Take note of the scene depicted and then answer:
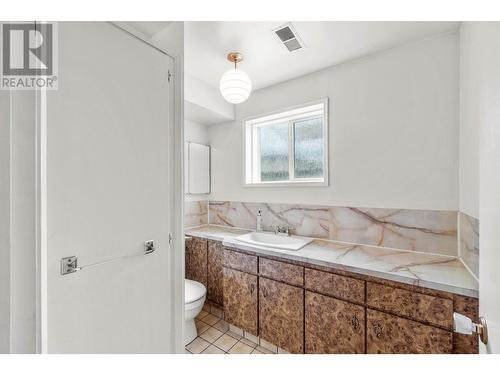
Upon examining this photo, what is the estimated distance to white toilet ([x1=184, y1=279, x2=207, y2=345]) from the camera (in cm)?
168

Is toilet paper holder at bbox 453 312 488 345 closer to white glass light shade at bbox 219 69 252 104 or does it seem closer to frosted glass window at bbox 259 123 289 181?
white glass light shade at bbox 219 69 252 104

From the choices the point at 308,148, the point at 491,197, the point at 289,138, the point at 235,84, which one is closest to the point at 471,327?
the point at 491,197

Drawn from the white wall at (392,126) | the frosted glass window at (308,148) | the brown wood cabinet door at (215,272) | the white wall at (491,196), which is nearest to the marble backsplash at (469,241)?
the white wall at (392,126)

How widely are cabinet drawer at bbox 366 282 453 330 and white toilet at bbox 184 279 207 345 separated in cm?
123

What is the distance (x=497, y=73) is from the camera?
53 cm

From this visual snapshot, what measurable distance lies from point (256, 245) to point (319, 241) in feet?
2.01

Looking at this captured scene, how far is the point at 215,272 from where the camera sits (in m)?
2.17

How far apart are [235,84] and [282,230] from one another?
143cm

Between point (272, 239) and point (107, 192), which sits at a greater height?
point (107, 192)

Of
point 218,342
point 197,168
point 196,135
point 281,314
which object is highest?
point 196,135

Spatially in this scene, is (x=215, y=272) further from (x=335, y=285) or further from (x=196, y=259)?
(x=335, y=285)

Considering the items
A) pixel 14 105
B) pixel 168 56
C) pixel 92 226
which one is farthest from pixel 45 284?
pixel 168 56
